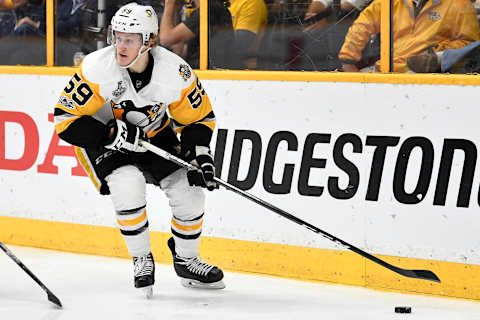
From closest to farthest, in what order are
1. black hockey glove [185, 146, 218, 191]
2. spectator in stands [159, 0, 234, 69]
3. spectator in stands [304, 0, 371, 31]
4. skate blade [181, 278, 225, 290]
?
black hockey glove [185, 146, 218, 191]
skate blade [181, 278, 225, 290]
spectator in stands [304, 0, 371, 31]
spectator in stands [159, 0, 234, 69]

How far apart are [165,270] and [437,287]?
4.29ft

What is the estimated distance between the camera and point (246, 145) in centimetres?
438

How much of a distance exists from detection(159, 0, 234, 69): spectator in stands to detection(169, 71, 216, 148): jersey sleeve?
63 centimetres

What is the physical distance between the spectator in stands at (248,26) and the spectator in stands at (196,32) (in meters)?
0.04

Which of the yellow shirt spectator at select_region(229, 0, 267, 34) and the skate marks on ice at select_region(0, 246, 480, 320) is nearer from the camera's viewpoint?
the skate marks on ice at select_region(0, 246, 480, 320)

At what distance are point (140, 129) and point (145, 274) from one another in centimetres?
59

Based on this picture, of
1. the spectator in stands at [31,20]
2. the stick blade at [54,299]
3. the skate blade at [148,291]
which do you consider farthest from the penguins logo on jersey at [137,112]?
the spectator in stands at [31,20]

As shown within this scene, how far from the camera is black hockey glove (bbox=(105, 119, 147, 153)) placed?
3.70 metres

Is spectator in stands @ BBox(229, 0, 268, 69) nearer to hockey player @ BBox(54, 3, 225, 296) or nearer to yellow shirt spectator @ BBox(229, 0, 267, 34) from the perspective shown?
yellow shirt spectator @ BBox(229, 0, 267, 34)

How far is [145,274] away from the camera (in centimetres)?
383

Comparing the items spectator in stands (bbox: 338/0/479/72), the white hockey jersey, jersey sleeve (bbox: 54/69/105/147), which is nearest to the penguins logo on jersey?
the white hockey jersey

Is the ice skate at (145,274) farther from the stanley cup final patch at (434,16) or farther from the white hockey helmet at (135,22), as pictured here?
the stanley cup final patch at (434,16)

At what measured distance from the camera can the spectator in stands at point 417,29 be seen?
3.88 m

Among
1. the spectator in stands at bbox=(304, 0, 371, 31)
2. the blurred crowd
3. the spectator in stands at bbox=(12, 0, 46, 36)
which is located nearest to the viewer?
the blurred crowd
